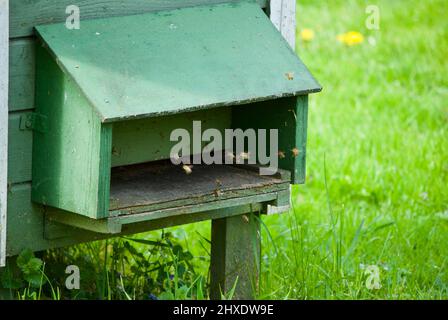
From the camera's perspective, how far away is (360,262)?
3979 millimetres

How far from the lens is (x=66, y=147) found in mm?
2857

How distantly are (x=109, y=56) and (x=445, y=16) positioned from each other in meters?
5.19

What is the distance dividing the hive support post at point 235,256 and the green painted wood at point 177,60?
2.23 feet

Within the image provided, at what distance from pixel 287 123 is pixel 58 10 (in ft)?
2.76

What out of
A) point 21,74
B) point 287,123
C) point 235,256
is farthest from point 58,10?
point 235,256

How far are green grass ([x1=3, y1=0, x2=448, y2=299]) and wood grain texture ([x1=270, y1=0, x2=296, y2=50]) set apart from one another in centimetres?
54

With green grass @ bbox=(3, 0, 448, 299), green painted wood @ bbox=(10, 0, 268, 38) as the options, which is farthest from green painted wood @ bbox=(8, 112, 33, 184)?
green grass @ bbox=(3, 0, 448, 299)

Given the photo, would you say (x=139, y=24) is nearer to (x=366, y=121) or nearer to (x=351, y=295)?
(x=351, y=295)

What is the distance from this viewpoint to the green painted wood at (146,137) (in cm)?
309

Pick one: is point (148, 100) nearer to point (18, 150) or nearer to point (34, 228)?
point (18, 150)

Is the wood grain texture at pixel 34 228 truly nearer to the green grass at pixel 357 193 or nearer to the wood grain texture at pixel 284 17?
the green grass at pixel 357 193

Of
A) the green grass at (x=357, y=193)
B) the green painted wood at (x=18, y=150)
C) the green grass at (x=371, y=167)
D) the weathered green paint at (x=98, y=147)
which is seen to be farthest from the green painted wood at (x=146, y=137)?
the green grass at (x=371, y=167)

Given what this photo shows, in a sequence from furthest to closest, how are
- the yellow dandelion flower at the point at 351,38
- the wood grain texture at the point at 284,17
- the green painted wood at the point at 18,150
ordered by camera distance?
the yellow dandelion flower at the point at 351,38
the wood grain texture at the point at 284,17
the green painted wood at the point at 18,150
